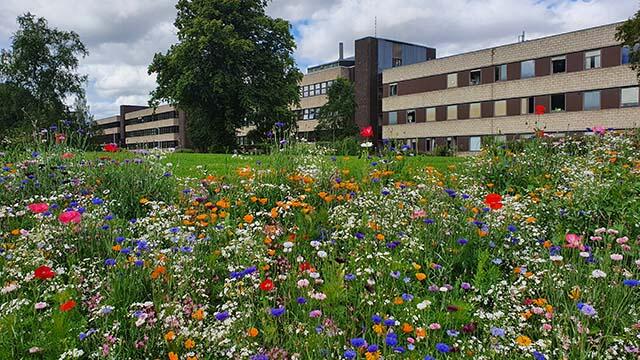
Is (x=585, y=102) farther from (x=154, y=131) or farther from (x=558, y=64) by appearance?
(x=154, y=131)

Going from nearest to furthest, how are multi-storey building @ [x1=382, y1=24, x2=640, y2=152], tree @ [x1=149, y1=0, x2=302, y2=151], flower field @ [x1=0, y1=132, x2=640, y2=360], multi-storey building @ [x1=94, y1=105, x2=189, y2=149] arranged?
flower field @ [x1=0, y1=132, x2=640, y2=360]
tree @ [x1=149, y1=0, x2=302, y2=151]
multi-storey building @ [x1=382, y1=24, x2=640, y2=152]
multi-storey building @ [x1=94, y1=105, x2=189, y2=149]

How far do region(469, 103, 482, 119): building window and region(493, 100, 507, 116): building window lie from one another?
4.56 feet

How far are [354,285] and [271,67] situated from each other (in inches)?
1206

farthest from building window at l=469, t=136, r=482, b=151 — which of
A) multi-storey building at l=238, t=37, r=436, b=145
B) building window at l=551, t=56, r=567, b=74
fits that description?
multi-storey building at l=238, t=37, r=436, b=145

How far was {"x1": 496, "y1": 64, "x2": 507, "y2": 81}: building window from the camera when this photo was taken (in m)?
40.8

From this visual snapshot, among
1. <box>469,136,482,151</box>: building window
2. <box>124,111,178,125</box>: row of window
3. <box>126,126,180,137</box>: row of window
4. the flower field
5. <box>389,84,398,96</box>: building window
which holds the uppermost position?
<box>124,111,178,125</box>: row of window

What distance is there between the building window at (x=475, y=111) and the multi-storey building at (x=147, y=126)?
46118 millimetres

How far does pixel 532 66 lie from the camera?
128ft

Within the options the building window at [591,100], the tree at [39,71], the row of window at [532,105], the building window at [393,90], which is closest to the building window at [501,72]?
the row of window at [532,105]

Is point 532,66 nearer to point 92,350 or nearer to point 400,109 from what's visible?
point 400,109

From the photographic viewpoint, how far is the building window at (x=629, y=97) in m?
33.0

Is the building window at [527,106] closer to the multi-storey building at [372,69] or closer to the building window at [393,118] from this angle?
the building window at [393,118]

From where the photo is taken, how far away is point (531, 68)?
128ft

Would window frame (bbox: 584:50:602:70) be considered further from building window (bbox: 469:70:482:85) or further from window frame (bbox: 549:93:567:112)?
building window (bbox: 469:70:482:85)
